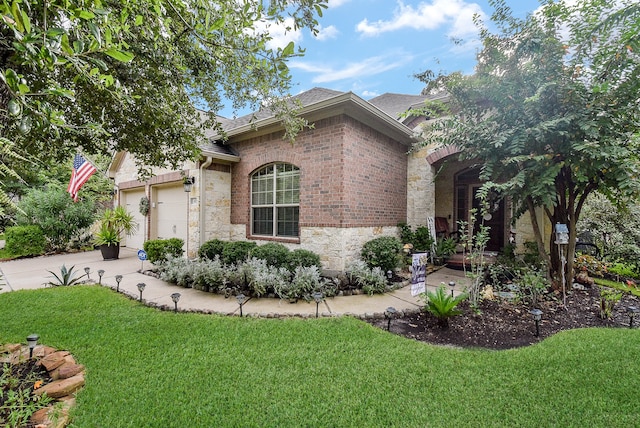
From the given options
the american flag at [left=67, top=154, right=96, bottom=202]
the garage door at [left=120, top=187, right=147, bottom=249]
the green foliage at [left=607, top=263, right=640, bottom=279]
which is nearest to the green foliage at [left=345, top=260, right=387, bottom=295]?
the green foliage at [left=607, top=263, right=640, bottom=279]

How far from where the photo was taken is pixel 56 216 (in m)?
9.73

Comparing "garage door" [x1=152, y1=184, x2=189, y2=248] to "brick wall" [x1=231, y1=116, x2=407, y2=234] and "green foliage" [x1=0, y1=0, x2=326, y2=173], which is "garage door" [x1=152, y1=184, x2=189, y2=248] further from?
"green foliage" [x1=0, y1=0, x2=326, y2=173]

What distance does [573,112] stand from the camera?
3982 millimetres

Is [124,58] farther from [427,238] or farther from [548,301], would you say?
[427,238]

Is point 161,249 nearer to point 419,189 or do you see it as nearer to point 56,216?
point 56,216

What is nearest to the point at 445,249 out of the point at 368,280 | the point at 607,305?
the point at 368,280

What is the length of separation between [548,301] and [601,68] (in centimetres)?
367

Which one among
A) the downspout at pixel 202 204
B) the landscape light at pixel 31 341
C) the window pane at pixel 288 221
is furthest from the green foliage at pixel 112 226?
the landscape light at pixel 31 341

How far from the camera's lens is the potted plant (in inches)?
326

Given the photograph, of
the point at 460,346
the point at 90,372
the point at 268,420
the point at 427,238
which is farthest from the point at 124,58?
the point at 427,238

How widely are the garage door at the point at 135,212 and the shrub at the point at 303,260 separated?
655 cm

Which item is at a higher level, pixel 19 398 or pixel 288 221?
pixel 288 221

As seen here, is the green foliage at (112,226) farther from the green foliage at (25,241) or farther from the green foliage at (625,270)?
the green foliage at (625,270)

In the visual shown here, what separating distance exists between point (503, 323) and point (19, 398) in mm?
5072
